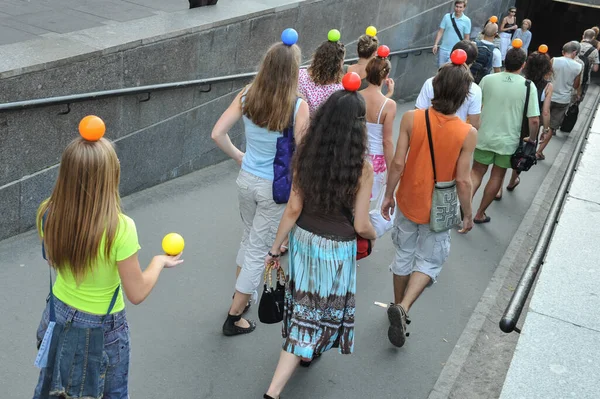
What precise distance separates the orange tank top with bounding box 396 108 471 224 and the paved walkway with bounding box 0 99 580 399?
3.25 feet

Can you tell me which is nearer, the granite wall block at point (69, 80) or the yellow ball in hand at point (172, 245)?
the yellow ball in hand at point (172, 245)

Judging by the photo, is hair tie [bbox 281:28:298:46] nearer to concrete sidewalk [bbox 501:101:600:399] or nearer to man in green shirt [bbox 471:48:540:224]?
concrete sidewalk [bbox 501:101:600:399]

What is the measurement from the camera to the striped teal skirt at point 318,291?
409 centimetres

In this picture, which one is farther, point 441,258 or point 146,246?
point 146,246

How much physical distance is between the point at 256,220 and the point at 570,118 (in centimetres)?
937

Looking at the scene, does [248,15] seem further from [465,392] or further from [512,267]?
[465,392]

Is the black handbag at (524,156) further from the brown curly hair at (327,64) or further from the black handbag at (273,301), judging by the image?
the black handbag at (273,301)

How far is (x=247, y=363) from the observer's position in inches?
186

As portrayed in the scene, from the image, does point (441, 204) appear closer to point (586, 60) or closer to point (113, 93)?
point (113, 93)

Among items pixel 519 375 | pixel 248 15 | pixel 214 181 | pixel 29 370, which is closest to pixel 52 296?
pixel 29 370

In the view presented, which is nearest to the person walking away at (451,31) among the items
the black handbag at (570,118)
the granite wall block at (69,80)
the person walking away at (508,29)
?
the black handbag at (570,118)

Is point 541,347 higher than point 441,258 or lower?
higher

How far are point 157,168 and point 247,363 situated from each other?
2.89 m

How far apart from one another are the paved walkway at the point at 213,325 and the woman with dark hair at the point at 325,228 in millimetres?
537
